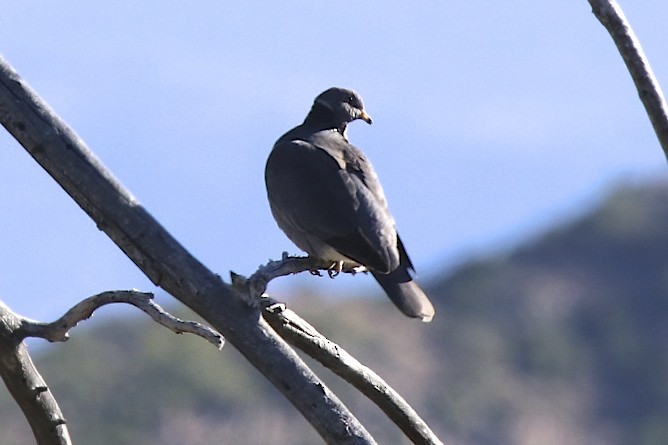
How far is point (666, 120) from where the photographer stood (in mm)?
4367

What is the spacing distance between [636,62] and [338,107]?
4442mm

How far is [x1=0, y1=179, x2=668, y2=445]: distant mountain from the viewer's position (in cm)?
3303

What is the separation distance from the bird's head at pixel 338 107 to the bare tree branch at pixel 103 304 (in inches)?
142

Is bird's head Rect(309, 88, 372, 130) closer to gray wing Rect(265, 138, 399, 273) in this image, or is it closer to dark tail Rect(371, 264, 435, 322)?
gray wing Rect(265, 138, 399, 273)

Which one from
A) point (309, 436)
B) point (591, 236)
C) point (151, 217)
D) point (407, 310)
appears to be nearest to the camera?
point (151, 217)

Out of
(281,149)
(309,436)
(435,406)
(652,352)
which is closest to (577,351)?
(652,352)

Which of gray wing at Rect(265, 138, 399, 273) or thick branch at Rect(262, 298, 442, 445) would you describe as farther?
gray wing at Rect(265, 138, 399, 273)

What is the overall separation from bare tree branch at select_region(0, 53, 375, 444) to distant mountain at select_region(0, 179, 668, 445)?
78.2ft

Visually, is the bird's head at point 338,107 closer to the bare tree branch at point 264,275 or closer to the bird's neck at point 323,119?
the bird's neck at point 323,119

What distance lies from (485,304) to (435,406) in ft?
25.2

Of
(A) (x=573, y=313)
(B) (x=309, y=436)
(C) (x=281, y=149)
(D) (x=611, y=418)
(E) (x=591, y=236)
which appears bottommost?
(C) (x=281, y=149)

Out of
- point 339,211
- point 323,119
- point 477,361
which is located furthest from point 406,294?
point 477,361

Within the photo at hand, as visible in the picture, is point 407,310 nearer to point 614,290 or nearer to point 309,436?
point 309,436

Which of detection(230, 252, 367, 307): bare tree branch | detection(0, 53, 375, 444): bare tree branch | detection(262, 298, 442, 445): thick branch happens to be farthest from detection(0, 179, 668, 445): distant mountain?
detection(0, 53, 375, 444): bare tree branch
